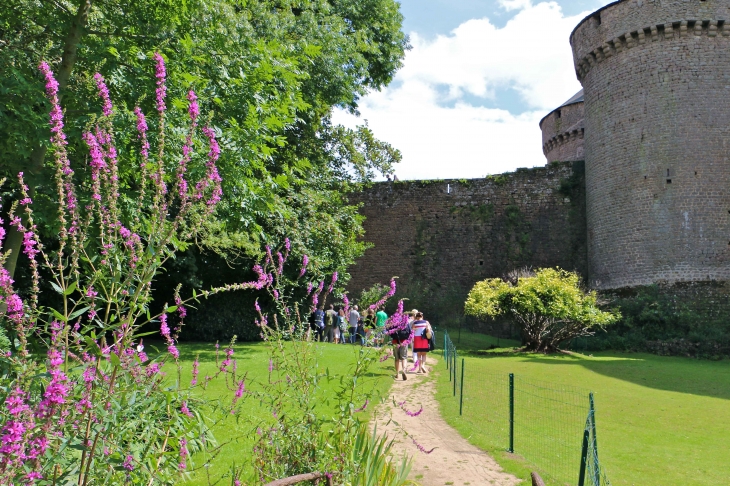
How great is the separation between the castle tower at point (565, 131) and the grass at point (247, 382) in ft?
67.1

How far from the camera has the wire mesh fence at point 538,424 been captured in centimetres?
566

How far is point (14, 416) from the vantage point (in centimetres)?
210

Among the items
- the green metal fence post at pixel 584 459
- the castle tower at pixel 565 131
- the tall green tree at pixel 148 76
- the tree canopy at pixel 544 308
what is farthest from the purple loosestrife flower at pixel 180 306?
the castle tower at pixel 565 131

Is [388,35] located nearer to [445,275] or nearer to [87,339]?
[445,275]

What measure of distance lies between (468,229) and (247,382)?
18272 mm

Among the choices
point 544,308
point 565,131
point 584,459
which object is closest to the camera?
point 584,459

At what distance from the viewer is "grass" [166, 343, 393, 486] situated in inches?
203

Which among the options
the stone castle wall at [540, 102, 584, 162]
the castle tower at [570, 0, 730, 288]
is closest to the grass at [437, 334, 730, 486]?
the castle tower at [570, 0, 730, 288]

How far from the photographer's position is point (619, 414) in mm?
9383

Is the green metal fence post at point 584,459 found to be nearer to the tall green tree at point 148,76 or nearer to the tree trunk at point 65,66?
the tall green tree at point 148,76

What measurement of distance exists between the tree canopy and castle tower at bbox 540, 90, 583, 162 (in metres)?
14.3

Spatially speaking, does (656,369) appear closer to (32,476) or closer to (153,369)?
(153,369)

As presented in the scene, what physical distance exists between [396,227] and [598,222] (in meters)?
8.47

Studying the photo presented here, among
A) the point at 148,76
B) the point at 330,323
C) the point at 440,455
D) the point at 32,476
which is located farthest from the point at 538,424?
the point at 330,323
